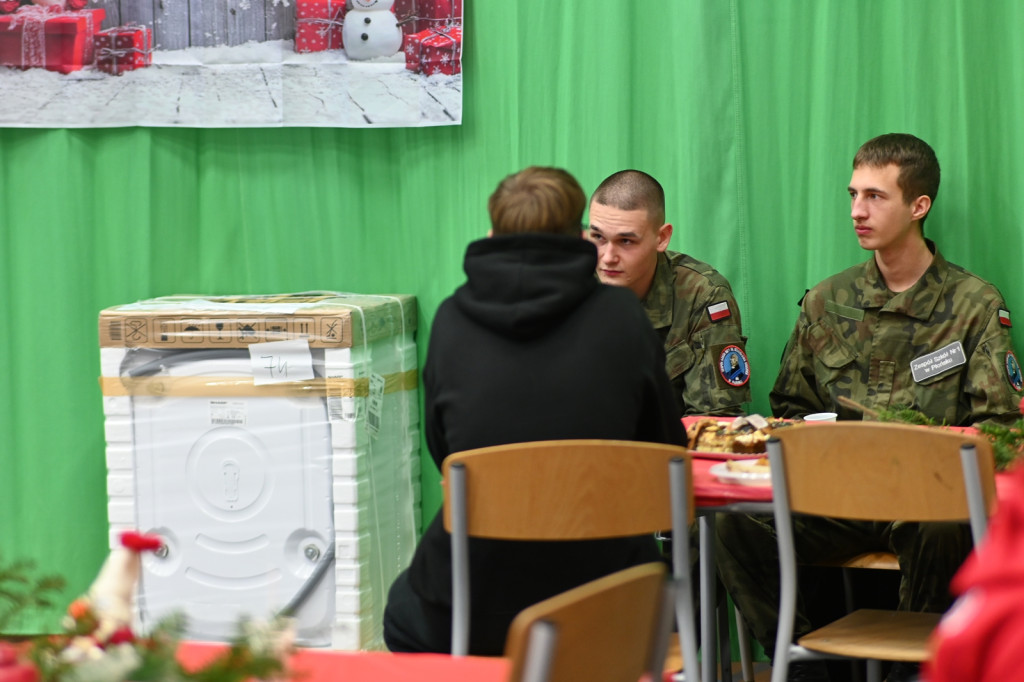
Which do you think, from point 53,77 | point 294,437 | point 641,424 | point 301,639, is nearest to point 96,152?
point 53,77

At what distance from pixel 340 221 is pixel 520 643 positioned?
2.68 metres

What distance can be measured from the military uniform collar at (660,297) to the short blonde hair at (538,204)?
42.0 inches

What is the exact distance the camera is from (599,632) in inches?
38.5

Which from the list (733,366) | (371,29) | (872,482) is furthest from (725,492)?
(371,29)

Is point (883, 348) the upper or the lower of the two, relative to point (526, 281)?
lower

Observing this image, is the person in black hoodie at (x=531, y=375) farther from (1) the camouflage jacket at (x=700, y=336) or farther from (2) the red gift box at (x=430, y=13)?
(2) the red gift box at (x=430, y=13)

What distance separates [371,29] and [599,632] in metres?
2.61

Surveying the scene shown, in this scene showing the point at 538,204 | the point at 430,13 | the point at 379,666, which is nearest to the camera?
the point at 379,666

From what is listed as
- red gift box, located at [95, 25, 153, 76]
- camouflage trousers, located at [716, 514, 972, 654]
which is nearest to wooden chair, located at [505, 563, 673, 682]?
camouflage trousers, located at [716, 514, 972, 654]

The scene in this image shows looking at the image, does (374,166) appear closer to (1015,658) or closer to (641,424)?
(641,424)

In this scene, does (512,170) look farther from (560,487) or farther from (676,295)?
(560,487)

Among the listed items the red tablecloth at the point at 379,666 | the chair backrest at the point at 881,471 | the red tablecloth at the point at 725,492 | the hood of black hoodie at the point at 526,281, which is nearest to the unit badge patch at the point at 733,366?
the red tablecloth at the point at 725,492

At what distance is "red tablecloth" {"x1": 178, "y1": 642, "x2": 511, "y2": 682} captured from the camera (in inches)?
43.3

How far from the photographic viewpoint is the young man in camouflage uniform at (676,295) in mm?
2924
